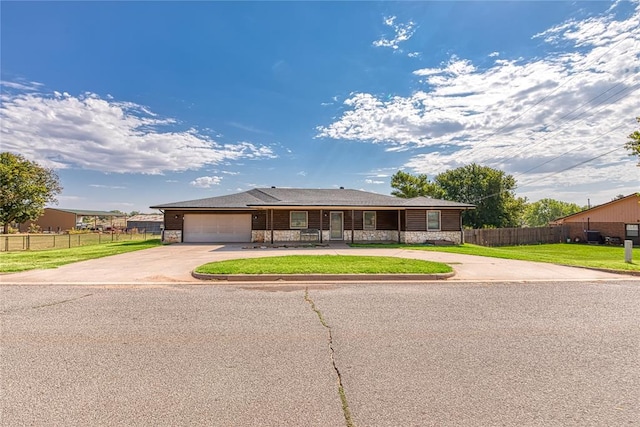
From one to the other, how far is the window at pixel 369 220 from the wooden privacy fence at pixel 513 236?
8.15 meters

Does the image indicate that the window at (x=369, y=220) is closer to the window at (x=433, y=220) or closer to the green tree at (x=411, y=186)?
the window at (x=433, y=220)

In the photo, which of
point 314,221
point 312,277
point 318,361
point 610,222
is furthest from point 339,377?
point 610,222

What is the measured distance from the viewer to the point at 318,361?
3.88 meters

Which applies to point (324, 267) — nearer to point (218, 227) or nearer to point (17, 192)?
point (218, 227)

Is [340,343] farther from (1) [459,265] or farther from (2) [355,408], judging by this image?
(1) [459,265]

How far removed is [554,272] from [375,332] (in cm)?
880

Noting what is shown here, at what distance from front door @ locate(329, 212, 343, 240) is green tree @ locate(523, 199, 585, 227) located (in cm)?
11624

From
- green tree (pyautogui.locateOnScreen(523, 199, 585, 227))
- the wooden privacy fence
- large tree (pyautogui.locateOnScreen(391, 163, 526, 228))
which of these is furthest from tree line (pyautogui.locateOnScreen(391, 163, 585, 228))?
green tree (pyautogui.locateOnScreen(523, 199, 585, 227))

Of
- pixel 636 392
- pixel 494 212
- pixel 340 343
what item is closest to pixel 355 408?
pixel 340 343

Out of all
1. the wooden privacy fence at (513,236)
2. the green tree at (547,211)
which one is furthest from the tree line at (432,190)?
the green tree at (547,211)

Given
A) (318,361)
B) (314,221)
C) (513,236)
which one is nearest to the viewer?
(318,361)

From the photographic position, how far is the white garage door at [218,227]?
22.4m

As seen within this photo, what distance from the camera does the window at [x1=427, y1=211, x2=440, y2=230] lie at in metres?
21.2

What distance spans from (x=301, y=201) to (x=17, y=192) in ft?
126
